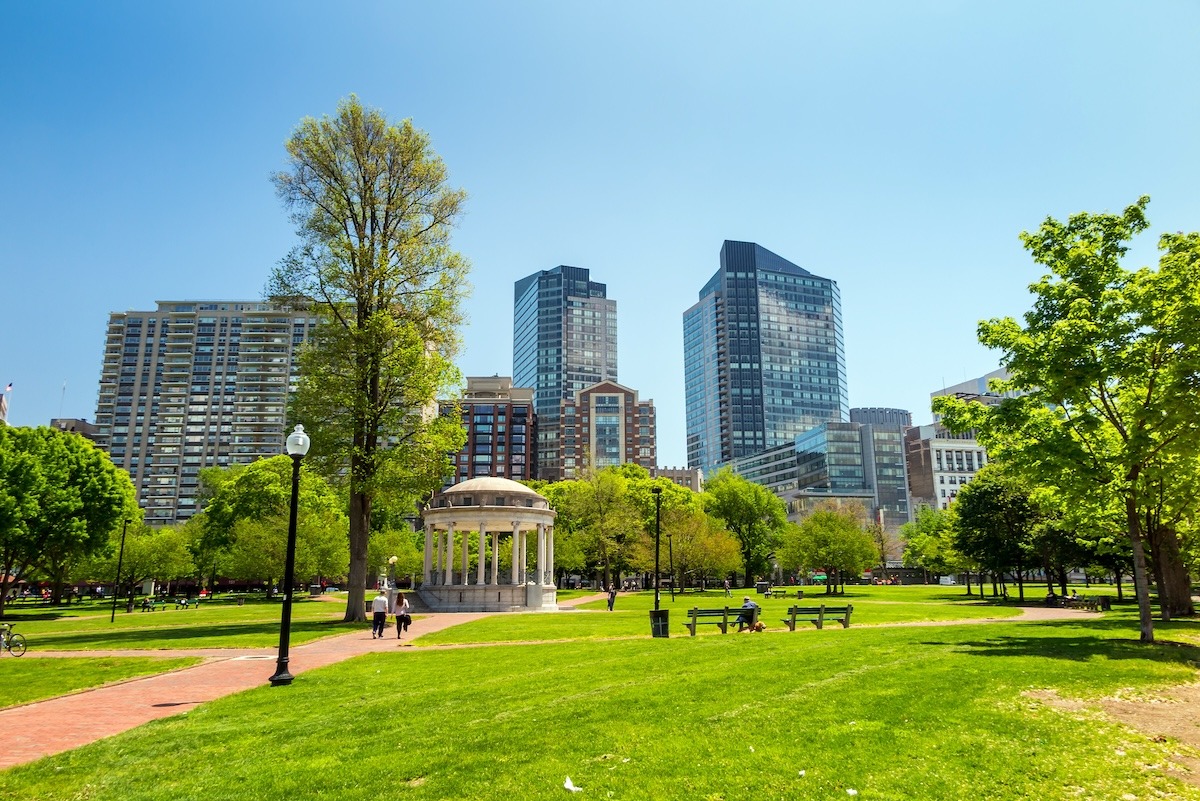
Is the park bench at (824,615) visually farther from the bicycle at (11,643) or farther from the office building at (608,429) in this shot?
the office building at (608,429)

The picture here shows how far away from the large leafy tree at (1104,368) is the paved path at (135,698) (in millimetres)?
20709

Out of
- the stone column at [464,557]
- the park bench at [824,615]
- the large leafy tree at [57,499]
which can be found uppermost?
the large leafy tree at [57,499]

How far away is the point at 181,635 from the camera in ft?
94.8

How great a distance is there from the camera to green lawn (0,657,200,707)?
601 inches

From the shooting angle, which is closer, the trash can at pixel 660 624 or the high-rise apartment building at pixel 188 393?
the trash can at pixel 660 624

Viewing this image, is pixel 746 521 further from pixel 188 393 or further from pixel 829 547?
pixel 188 393

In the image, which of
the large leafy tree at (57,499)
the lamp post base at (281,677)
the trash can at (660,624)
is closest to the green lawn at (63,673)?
the lamp post base at (281,677)

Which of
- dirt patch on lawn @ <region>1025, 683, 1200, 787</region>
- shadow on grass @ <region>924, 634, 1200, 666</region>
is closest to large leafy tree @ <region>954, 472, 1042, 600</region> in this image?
shadow on grass @ <region>924, 634, 1200, 666</region>

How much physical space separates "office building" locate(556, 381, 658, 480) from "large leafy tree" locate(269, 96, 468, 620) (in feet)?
454

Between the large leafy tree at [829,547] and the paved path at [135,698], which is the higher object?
the large leafy tree at [829,547]

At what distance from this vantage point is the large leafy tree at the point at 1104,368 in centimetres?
1903

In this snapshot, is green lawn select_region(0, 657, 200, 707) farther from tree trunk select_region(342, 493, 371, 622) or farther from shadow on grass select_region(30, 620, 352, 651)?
tree trunk select_region(342, 493, 371, 622)

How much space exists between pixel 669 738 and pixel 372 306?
2950cm

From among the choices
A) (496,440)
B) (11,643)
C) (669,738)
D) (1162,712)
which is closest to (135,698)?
(669,738)
